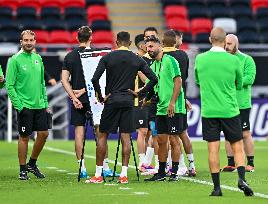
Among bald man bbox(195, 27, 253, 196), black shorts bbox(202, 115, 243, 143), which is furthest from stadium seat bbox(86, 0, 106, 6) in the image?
black shorts bbox(202, 115, 243, 143)

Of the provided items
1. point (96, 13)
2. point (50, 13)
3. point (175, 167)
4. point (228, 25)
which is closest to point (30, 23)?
point (50, 13)

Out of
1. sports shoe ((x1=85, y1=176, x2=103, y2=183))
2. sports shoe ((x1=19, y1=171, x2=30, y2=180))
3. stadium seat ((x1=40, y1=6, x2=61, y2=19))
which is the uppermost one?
stadium seat ((x1=40, y1=6, x2=61, y2=19))

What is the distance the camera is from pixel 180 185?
15797mm

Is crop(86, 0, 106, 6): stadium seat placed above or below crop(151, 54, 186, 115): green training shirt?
above

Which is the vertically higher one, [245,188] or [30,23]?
[30,23]

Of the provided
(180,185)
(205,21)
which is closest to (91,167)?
(180,185)

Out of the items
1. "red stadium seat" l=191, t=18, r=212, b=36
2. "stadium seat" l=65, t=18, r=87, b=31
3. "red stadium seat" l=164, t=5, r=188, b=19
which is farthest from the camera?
"red stadium seat" l=164, t=5, r=188, b=19

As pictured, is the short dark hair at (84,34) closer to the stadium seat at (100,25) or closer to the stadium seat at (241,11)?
the stadium seat at (100,25)

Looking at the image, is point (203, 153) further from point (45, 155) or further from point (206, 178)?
point (206, 178)

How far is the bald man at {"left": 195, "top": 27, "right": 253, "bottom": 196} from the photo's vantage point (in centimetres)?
1409

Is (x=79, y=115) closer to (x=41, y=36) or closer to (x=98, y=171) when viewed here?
(x=98, y=171)

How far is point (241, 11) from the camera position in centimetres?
3825

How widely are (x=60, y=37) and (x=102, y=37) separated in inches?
53.9

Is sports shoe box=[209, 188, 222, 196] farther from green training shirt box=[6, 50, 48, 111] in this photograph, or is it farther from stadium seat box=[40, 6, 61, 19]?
stadium seat box=[40, 6, 61, 19]
